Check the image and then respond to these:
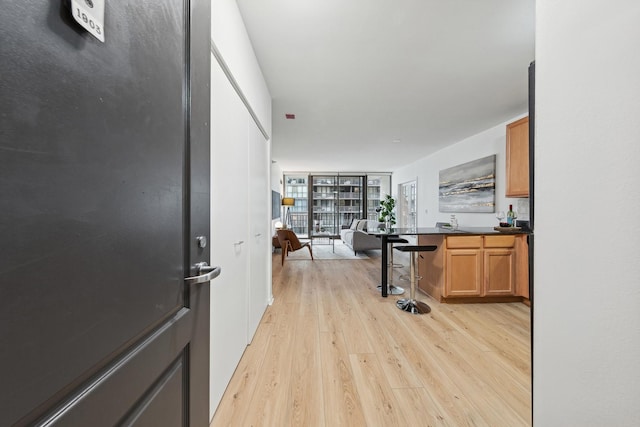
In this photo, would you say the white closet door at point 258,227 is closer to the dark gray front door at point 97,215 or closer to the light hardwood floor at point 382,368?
the light hardwood floor at point 382,368

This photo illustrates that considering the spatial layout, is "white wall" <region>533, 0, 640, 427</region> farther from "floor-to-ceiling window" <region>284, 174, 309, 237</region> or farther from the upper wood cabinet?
"floor-to-ceiling window" <region>284, 174, 309, 237</region>

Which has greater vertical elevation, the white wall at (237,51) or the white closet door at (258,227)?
the white wall at (237,51)

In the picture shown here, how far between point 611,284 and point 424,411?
1.27 metres

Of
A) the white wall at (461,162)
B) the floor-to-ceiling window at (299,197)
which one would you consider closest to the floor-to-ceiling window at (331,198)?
the floor-to-ceiling window at (299,197)

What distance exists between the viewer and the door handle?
0.71 metres

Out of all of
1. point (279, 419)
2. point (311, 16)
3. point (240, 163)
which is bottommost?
point (279, 419)

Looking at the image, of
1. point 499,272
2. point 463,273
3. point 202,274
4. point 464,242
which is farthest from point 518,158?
point 202,274

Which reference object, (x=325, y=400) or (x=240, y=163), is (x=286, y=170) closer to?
(x=240, y=163)

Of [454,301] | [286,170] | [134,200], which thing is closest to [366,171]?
[286,170]

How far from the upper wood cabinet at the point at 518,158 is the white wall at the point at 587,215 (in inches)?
113

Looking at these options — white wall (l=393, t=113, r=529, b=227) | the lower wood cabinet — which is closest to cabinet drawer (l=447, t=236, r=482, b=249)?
the lower wood cabinet

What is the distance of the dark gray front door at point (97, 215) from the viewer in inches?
12.3

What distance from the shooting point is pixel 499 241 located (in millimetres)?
3109

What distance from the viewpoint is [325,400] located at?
1487 millimetres
